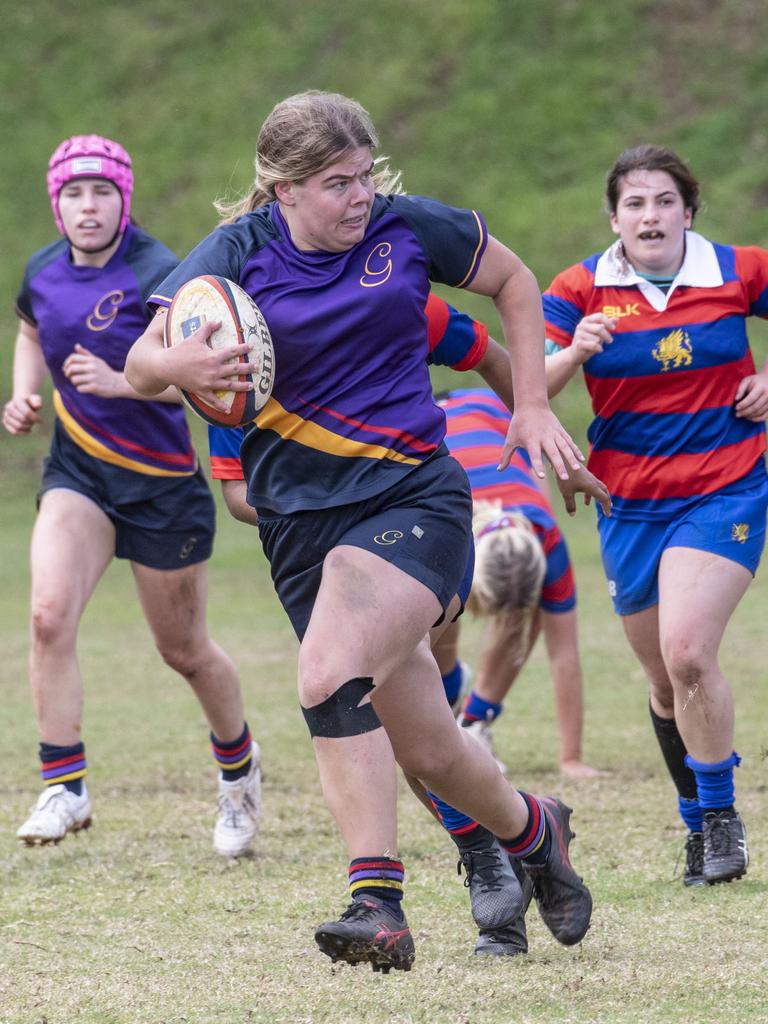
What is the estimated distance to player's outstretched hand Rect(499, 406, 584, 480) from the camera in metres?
3.99

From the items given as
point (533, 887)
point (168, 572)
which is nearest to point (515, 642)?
point (168, 572)

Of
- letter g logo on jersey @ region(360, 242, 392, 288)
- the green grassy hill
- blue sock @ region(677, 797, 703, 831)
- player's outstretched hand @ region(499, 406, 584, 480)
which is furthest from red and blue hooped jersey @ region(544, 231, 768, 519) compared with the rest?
the green grassy hill

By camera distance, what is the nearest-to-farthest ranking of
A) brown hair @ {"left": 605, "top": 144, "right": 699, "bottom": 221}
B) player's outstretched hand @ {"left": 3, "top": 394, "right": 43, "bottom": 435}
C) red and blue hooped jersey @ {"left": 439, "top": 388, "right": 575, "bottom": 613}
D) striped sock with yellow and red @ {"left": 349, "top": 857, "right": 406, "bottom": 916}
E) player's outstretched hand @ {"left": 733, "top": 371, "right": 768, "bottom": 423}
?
striped sock with yellow and red @ {"left": 349, "top": 857, "right": 406, "bottom": 916} < player's outstretched hand @ {"left": 733, "top": 371, "right": 768, "bottom": 423} < brown hair @ {"left": 605, "top": 144, "right": 699, "bottom": 221} < player's outstretched hand @ {"left": 3, "top": 394, "right": 43, "bottom": 435} < red and blue hooped jersey @ {"left": 439, "top": 388, "right": 575, "bottom": 613}

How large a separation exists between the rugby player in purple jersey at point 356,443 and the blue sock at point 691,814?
1279 millimetres

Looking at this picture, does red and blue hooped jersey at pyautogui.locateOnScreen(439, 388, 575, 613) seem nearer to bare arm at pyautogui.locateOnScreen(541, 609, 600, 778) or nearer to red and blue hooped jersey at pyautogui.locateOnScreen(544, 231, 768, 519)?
bare arm at pyautogui.locateOnScreen(541, 609, 600, 778)

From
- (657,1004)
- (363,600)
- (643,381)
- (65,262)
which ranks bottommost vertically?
(657,1004)

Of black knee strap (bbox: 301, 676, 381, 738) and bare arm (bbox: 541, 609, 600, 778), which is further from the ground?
bare arm (bbox: 541, 609, 600, 778)

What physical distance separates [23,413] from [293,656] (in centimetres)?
550

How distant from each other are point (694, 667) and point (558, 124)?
2180 centimetres

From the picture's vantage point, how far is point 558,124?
25.5 m

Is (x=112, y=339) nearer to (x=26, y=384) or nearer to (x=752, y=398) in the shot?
(x=26, y=384)

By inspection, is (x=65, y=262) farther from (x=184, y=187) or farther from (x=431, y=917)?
(x=184, y=187)

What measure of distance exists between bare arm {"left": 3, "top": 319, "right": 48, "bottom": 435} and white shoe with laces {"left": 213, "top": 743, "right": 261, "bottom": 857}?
5.11 ft

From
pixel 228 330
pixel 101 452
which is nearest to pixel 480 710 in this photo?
pixel 101 452
